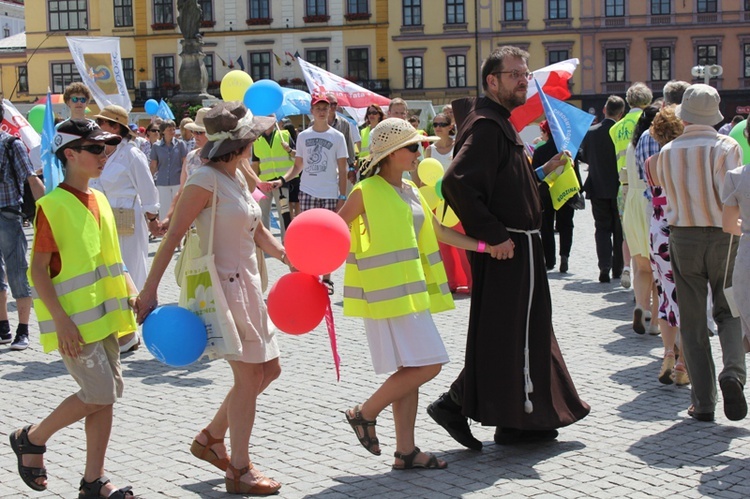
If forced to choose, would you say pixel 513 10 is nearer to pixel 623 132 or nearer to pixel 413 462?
pixel 623 132

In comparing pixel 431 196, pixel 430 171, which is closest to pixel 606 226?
pixel 431 196

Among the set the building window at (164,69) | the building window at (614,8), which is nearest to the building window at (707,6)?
the building window at (614,8)

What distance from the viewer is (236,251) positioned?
5102 mm

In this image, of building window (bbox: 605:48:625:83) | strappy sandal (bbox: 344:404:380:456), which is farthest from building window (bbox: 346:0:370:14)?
strappy sandal (bbox: 344:404:380:456)

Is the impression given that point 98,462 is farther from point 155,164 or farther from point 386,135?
point 155,164

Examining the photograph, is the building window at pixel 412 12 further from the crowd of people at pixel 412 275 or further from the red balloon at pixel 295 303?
the red balloon at pixel 295 303

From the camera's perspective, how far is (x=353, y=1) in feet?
207

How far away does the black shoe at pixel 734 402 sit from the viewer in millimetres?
6070

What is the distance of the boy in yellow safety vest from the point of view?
193 inches

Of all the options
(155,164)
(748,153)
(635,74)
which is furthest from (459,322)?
(635,74)

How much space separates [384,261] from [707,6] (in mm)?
59566

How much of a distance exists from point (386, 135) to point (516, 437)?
67.6 inches

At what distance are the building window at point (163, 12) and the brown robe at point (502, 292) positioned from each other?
203 feet

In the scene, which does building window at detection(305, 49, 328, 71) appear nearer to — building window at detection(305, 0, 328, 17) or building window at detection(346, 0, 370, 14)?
building window at detection(305, 0, 328, 17)
